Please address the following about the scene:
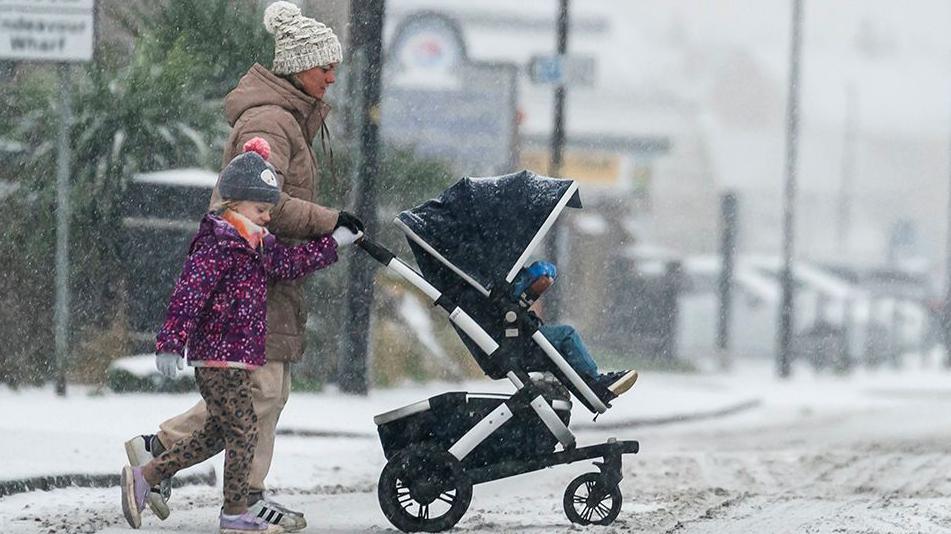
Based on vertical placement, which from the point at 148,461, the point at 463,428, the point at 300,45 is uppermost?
the point at 300,45

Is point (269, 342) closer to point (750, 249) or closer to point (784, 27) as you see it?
point (750, 249)

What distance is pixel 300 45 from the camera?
6316 mm

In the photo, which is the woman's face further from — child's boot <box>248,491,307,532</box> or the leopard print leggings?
child's boot <box>248,491,307,532</box>

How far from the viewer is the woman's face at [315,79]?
251 inches

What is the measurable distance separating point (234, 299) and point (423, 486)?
3.22 ft

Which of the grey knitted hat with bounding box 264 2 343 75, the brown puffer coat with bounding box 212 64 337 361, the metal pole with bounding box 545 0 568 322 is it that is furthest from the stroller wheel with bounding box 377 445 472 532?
the metal pole with bounding box 545 0 568 322

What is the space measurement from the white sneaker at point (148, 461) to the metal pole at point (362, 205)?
7661 mm

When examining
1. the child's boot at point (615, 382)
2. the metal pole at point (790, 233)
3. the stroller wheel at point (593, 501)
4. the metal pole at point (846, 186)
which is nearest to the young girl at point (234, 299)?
the child's boot at point (615, 382)

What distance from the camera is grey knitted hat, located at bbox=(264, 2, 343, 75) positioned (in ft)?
20.7

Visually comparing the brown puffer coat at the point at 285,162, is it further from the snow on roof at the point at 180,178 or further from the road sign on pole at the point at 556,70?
the road sign on pole at the point at 556,70

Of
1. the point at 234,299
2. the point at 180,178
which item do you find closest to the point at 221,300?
the point at 234,299

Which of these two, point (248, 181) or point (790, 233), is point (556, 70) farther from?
point (248, 181)

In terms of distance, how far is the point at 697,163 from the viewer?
67.2 meters

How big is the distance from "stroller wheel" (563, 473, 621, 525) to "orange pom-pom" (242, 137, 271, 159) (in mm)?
1586
